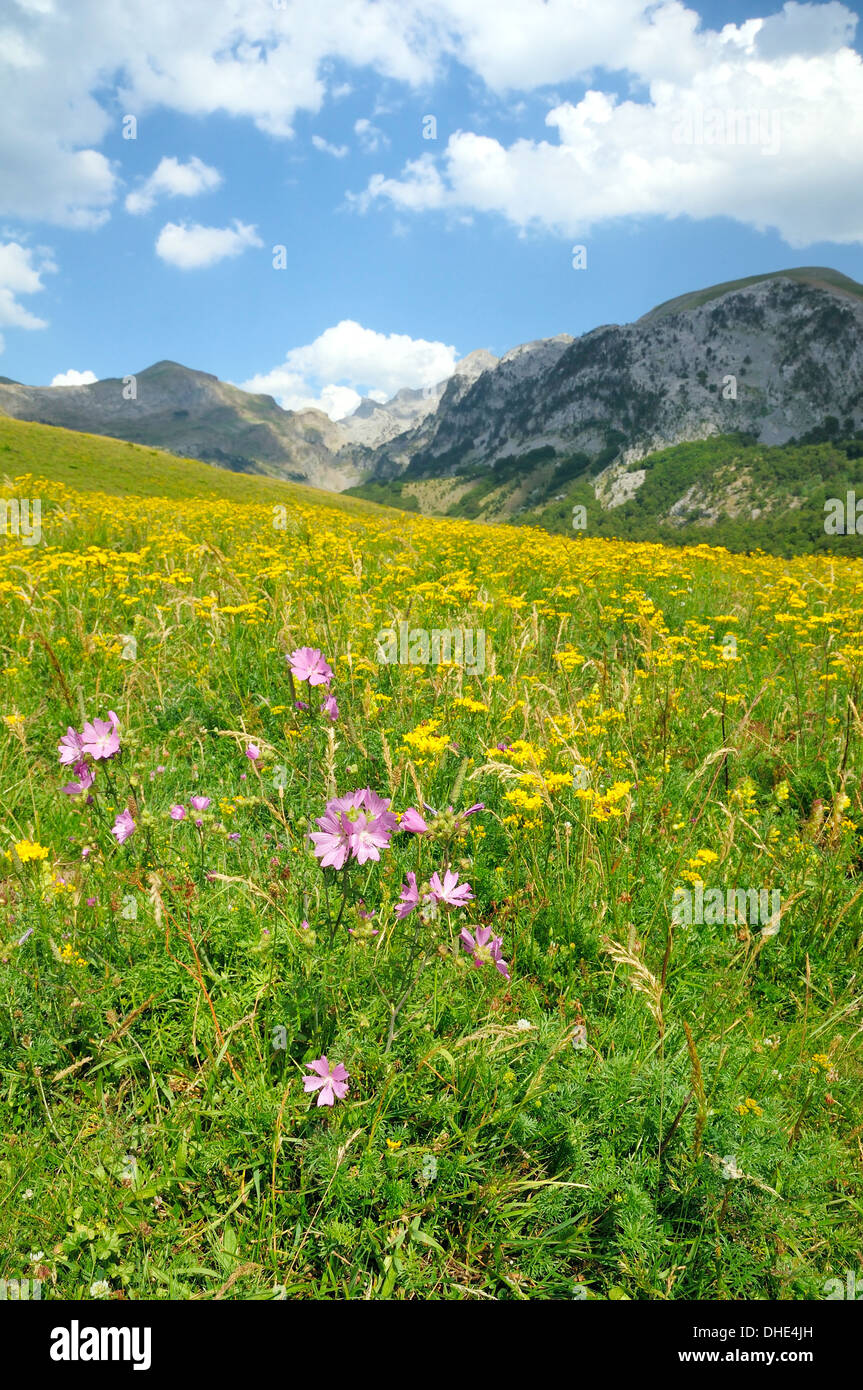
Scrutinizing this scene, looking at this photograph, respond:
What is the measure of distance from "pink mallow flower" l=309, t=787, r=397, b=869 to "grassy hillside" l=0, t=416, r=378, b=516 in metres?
27.9

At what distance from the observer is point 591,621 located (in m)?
7.71

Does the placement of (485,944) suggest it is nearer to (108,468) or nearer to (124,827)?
(124,827)

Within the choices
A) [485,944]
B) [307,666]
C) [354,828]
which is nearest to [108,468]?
[307,666]

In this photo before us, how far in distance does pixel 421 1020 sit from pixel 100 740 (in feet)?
5.53

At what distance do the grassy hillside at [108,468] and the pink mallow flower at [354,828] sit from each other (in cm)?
2794

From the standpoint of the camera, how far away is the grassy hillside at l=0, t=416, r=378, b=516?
103ft

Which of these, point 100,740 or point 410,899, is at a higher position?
point 100,740

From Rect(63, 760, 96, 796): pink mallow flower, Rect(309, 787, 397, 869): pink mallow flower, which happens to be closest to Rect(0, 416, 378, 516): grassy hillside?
Rect(63, 760, 96, 796): pink mallow flower

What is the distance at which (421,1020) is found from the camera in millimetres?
2465

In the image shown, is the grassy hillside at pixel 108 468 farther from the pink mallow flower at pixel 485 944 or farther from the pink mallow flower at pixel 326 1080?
the pink mallow flower at pixel 326 1080

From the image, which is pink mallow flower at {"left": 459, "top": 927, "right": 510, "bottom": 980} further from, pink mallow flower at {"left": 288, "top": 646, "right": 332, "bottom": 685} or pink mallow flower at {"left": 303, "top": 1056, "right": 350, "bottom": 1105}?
pink mallow flower at {"left": 288, "top": 646, "right": 332, "bottom": 685}
